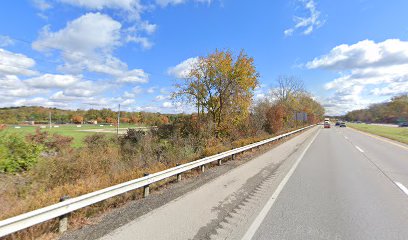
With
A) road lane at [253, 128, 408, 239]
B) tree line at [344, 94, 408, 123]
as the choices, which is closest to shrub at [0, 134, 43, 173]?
road lane at [253, 128, 408, 239]

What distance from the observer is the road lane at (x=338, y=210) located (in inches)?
183

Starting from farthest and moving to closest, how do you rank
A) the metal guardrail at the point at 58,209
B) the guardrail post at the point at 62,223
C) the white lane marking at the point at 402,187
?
the white lane marking at the point at 402,187, the guardrail post at the point at 62,223, the metal guardrail at the point at 58,209

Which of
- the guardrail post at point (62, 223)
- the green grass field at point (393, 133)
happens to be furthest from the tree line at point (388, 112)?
the guardrail post at point (62, 223)

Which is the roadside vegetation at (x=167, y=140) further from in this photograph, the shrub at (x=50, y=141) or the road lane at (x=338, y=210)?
the road lane at (x=338, y=210)

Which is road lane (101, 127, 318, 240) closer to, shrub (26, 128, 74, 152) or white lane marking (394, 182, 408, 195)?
white lane marking (394, 182, 408, 195)

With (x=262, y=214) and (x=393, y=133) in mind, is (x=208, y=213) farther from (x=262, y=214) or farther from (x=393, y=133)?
(x=393, y=133)

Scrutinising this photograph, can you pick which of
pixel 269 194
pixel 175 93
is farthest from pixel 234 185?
pixel 175 93

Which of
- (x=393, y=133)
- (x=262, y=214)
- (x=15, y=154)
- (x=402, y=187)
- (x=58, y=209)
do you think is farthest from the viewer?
(x=393, y=133)

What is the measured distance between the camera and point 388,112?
137125 millimetres

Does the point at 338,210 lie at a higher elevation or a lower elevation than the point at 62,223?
lower

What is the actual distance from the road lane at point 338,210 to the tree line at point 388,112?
5509 inches

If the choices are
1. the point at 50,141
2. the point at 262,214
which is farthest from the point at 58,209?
the point at 50,141

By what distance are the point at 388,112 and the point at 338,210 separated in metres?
160

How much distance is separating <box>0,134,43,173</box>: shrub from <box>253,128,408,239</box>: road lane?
12.6m
